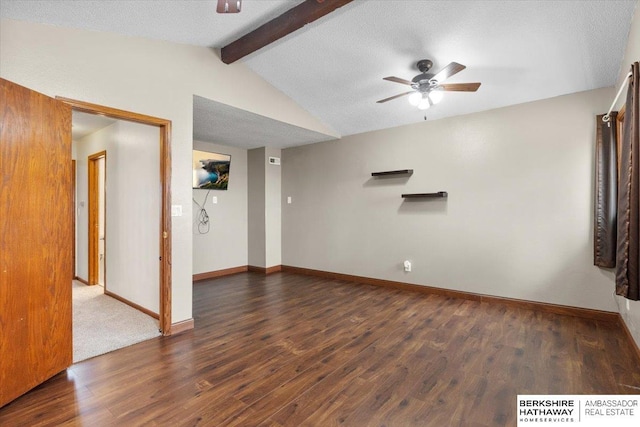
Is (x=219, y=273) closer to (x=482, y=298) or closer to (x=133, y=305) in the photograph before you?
(x=133, y=305)

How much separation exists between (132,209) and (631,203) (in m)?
4.86

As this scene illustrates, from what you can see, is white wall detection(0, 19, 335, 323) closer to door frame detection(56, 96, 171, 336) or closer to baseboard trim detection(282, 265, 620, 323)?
door frame detection(56, 96, 171, 336)

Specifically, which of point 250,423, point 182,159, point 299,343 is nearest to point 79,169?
point 182,159

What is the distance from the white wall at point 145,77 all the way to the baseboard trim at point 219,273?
2291mm

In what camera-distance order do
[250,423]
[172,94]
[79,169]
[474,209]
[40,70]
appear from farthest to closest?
[79,169], [474,209], [172,94], [40,70], [250,423]

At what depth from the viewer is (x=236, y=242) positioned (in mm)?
6047

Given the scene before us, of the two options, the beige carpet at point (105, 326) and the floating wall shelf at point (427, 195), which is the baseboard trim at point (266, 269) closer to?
the beige carpet at point (105, 326)

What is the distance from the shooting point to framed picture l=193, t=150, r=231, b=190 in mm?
5320

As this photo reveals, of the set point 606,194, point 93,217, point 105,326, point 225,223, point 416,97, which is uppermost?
point 416,97

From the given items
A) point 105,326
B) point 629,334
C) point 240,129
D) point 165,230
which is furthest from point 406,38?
point 105,326

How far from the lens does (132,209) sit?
3.90 m

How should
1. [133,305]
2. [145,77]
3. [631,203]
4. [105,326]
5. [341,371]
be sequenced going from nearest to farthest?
[631,203]
[341,371]
[145,77]
[105,326]
[133,305]

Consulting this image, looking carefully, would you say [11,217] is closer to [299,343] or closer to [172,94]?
[172,94]

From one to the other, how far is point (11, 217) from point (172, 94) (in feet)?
5.65
